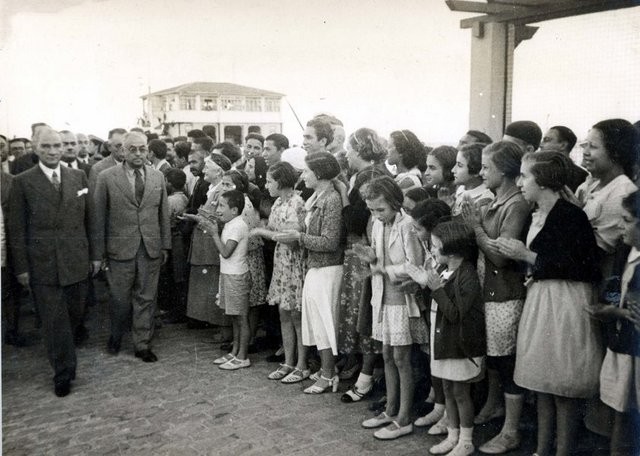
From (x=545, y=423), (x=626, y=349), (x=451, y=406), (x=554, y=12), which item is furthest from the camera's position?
(x=554, y=12)

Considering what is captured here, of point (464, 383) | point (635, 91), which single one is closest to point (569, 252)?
point (464, 383)

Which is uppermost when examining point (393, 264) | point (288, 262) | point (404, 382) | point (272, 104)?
point (272, 104)

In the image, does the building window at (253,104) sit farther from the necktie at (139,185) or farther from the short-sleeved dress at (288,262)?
the short-sleeved dress at (288,262)

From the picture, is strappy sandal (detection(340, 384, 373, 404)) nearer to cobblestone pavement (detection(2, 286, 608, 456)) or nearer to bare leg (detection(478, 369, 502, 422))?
cobblestone pavement (detection(2, 286, 608, 456))

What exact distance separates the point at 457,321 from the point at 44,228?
11.2 ft

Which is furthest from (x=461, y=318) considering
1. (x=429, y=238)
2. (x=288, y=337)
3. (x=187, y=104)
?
(x=187, y=104)

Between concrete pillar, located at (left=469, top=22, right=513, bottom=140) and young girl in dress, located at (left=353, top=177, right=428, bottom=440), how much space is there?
313 centimetres

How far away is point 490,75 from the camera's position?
6828 millimetres

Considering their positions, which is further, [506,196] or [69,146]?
[69,146]

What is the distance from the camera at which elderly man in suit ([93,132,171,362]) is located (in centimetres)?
566

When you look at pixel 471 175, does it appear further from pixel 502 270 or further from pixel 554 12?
pixel 554 12

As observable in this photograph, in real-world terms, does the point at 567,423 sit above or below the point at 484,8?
below

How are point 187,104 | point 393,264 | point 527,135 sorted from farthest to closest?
point 187,104 → point 527,135 → point 393,264

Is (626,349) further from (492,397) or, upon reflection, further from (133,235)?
(133,235)
